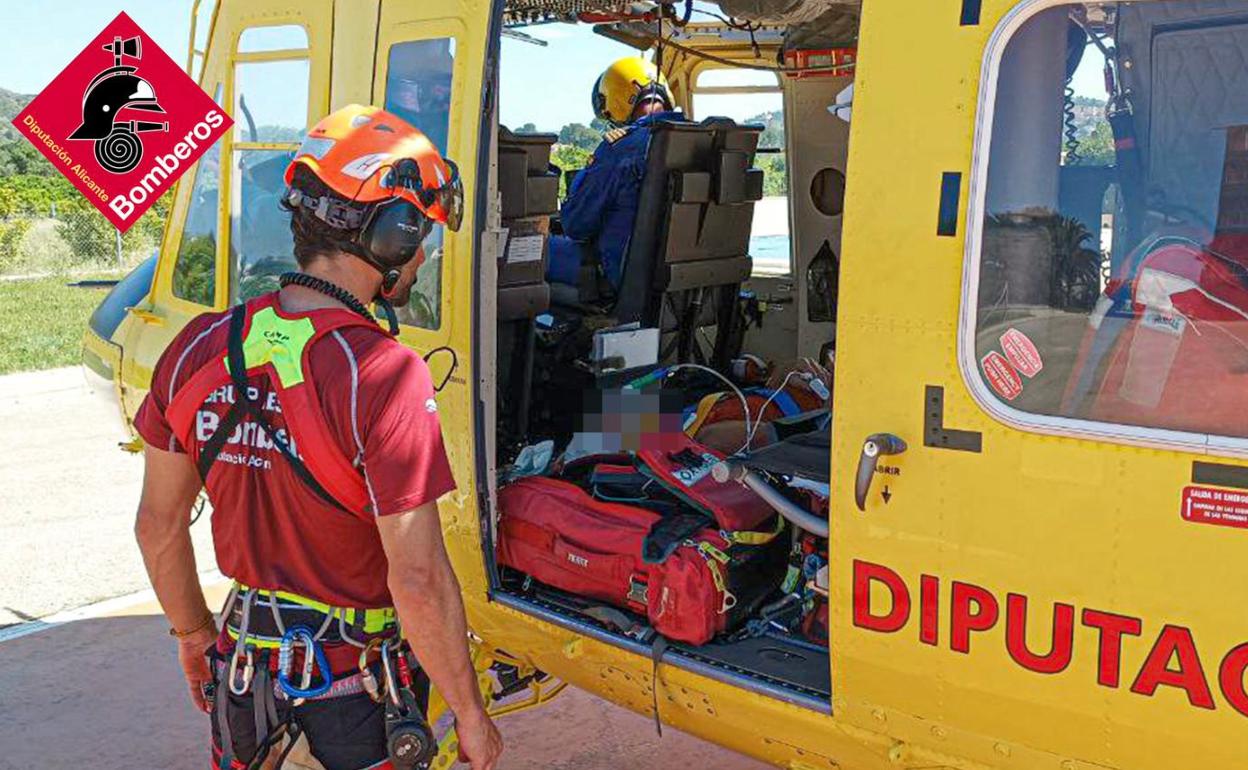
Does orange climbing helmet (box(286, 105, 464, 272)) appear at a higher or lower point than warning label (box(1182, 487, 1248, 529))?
higher

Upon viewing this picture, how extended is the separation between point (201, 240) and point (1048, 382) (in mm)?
3294

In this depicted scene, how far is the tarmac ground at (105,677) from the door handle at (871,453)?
7.19 feet

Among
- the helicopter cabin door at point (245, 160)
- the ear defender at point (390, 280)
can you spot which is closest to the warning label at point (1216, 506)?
the ear defender at point (390, 280)

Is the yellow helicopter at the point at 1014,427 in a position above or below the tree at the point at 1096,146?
below

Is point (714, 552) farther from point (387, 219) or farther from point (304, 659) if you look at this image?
point (387, 219)

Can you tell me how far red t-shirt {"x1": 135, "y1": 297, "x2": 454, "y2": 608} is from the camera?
2250 mm

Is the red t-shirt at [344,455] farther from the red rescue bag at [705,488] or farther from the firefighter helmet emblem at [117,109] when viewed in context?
the firefighter helmet emblem at [117,109]

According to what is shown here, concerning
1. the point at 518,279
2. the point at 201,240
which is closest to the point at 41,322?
the point at 201,240

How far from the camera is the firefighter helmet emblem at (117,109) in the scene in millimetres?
12539

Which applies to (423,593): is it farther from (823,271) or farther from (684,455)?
(823,271)

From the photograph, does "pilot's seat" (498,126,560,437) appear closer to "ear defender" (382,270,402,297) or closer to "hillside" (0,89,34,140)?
"ear defender" (382,270,402,297)

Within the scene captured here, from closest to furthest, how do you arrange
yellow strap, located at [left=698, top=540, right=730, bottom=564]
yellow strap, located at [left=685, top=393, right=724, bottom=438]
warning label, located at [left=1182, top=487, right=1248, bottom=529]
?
warning label, located at [left=1182, top=487, right=1248, bottom=529]
yellow strap, located at [left=698, top=540, right=730, bottom=564]
yellow strap, located at [left=685, top=393, right=724, bottom=438]

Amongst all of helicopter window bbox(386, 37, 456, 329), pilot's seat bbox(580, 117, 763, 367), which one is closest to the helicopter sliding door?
helicopter window bbox(386, 37, 456, 329)

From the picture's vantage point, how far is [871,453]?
2461 millimetres
